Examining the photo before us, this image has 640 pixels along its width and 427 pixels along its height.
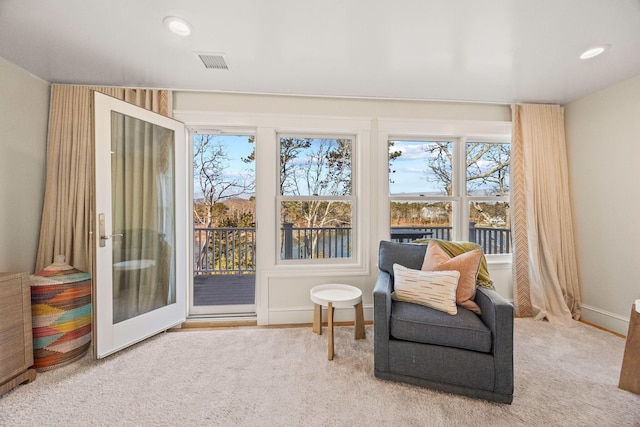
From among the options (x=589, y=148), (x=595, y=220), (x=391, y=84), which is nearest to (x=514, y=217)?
(x=595, y=220)

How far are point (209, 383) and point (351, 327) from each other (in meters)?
1.41

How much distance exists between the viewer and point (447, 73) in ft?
7.77

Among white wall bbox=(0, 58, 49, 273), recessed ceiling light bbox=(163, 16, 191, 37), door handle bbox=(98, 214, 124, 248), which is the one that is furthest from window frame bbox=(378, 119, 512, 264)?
white wall bbox=(0, 58, 49, 273)

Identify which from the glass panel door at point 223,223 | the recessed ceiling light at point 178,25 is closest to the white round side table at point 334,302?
the glass panel door at point 223,223

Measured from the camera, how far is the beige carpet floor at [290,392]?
5.03 feet

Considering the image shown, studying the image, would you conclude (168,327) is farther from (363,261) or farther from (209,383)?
(363,261)

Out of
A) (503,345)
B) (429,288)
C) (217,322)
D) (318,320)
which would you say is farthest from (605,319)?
(217,322)

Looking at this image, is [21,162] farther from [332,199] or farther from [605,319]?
[605,319]

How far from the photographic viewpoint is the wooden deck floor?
11.3ft

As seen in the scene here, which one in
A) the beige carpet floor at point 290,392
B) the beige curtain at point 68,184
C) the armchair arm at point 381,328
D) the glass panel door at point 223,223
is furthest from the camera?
the glass panel door at point 223,223

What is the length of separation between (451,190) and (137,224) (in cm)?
332

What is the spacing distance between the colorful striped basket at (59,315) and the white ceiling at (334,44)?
66.2 inches

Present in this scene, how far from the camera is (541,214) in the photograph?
115 inches

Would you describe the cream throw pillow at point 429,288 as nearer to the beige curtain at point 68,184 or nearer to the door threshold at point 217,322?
the door threshold at point 217,322
